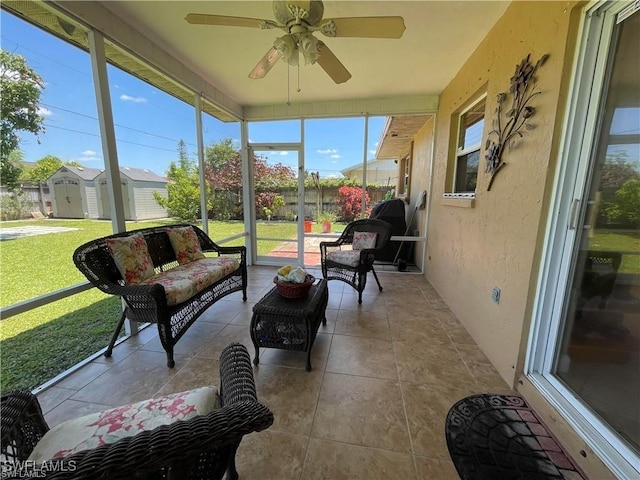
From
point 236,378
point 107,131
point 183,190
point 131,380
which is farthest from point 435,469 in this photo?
point 183,190

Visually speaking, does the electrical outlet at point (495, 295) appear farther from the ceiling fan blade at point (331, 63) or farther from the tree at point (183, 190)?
the tree at point (183, 190)

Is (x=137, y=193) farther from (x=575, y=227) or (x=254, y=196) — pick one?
(x=575, y=227)

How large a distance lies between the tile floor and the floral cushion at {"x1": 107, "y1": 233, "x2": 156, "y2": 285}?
61 centimetres

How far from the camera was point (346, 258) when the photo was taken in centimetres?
329

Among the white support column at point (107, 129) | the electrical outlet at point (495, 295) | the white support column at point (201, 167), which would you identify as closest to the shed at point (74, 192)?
the white support column at point (107, 129)

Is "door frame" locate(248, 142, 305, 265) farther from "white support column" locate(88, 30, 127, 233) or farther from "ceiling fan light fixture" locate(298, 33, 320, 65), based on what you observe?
"ceiling fan light fixture" locate(298, 33, 320, 65)

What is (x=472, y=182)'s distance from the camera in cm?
276

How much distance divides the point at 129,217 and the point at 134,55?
4.81 feet

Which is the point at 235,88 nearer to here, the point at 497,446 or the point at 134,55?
the point at 134,55

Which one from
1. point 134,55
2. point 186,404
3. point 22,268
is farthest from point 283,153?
point 186,404

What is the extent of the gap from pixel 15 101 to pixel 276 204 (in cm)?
317

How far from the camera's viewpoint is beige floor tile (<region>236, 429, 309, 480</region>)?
1214 millimetres

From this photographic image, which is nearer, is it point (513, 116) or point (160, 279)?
point (513, 116)

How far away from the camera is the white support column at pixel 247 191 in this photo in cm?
441
